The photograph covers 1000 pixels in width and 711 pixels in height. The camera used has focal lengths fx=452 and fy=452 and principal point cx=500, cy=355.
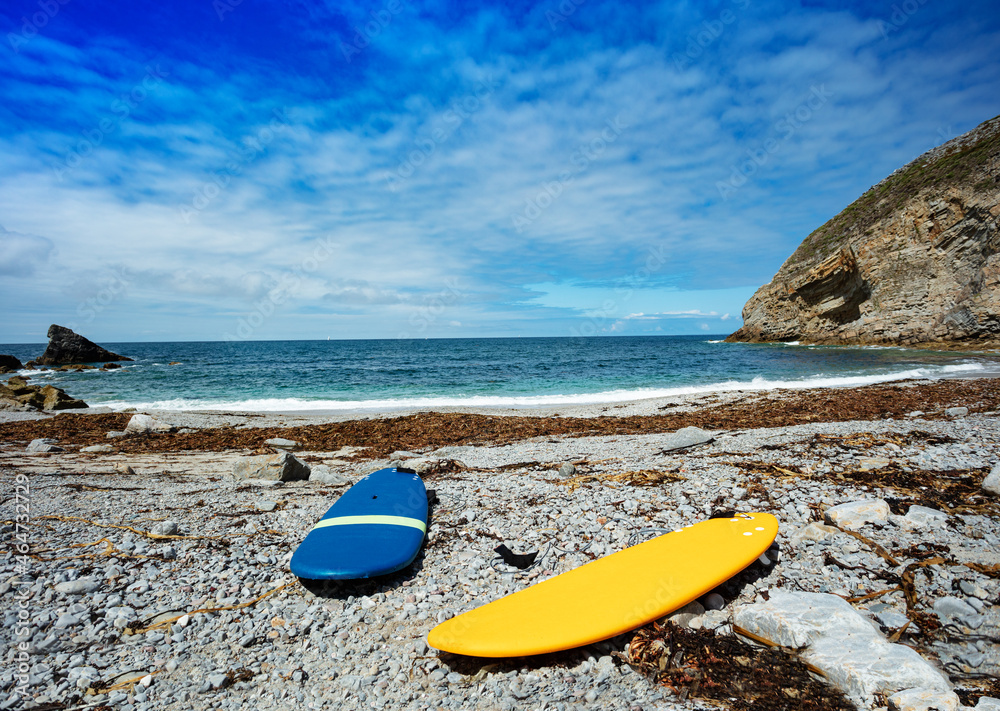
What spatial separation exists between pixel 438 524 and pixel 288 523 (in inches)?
58.7

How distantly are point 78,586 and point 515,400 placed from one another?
51.3ft

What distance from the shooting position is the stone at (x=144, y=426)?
11.2m

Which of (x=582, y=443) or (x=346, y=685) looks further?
(x=582, y=443)

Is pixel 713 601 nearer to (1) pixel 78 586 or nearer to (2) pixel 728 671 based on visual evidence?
(2) pixel 728 671

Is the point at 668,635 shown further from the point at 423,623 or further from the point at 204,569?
the point at 204,569

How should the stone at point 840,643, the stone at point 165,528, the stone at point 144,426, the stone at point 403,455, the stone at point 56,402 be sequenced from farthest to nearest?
the stone at point 56,402
the stone at point 144,426
the stone at point 403,455
the stone at point 165,528
the stone at point 840,643

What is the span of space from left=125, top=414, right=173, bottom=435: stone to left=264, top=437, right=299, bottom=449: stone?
3.26 metres

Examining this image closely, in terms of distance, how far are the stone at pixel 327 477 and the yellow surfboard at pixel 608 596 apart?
3769 mm

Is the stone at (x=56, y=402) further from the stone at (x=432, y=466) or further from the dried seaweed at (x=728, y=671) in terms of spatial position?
the dried seaweed at (x=728, y=671)

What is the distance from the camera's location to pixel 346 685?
8.76ft

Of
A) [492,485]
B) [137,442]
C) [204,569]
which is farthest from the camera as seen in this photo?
[137,442]


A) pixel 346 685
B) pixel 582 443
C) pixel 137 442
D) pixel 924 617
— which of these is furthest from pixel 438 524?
pixel 137 442

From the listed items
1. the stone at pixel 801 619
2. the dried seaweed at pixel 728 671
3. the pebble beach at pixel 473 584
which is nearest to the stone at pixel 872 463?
the pebble beach at pixel 473 584

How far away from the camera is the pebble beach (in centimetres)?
260
